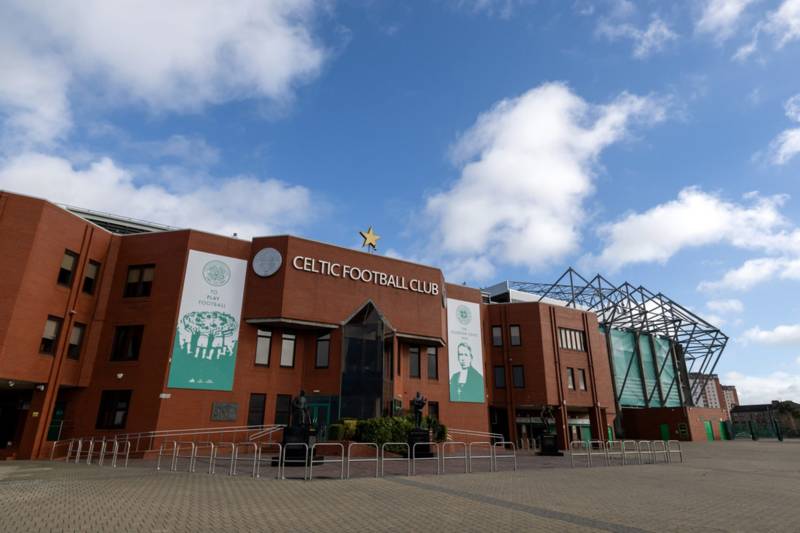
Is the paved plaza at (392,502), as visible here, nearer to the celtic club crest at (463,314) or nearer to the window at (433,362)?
the window at (433,362)

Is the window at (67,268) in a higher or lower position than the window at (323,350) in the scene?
higher

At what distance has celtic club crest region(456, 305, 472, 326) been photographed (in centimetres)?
3459

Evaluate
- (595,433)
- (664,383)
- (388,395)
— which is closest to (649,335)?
(664,383)

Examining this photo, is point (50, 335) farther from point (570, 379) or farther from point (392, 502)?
point (570, 379)

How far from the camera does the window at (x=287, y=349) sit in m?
27.7

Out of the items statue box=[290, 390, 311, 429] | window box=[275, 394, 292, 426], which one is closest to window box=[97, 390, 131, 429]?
window box=[275, 394, 292, 426]

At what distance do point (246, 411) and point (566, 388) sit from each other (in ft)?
81.5

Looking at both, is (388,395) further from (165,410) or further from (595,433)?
(595,433)

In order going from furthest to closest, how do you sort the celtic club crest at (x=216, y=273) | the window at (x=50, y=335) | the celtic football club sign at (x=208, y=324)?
the celtic club crest at (x=216, y=273)
the celtic football club sign at (x=208, y=324)
the window at (x=50, y=335)

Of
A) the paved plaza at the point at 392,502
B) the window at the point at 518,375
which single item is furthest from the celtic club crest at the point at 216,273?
the window at the point at 518,375

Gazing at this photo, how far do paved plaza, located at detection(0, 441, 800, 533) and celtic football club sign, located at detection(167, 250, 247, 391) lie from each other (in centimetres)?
916

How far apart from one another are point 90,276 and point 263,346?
31.5 ft

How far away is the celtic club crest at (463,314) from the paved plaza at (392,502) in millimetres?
19158

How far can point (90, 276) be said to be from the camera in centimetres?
2528
